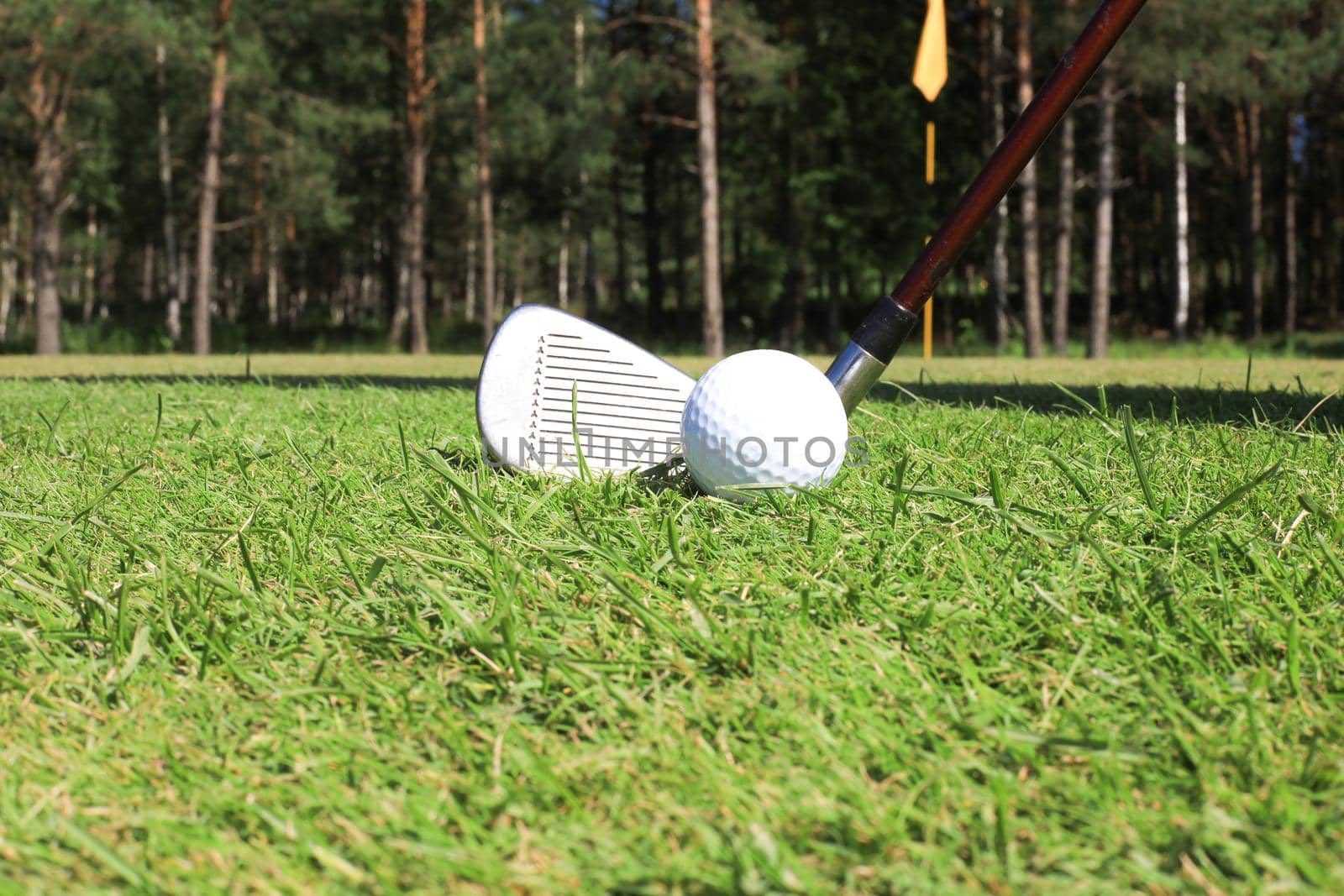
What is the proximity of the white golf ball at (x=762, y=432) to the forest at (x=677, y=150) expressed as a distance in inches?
513

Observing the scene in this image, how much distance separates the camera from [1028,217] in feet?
55.1

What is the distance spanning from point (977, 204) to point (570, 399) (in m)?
1.15

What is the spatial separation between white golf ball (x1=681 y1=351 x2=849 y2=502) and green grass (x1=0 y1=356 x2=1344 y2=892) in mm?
78

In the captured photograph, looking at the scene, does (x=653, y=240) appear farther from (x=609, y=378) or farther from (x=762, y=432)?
(x=762, y=432)

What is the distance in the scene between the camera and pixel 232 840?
121 cm

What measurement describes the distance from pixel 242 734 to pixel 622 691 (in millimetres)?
548

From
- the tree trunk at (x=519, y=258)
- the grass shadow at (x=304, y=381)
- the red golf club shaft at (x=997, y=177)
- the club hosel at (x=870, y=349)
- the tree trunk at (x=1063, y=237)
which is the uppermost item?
the tree trunk at (x=519, y=258)

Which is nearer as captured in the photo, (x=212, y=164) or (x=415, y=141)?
(x=212, y=164)

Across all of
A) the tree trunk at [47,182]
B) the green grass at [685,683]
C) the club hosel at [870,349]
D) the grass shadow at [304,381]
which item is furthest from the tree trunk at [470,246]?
the green grass at [685,683]

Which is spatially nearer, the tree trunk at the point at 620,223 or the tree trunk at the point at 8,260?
the tree trunk at the point at 620,223

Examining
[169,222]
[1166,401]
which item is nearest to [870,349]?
[1166,401]

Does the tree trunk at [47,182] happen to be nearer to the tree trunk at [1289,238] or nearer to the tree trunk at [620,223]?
the tree trunk at [620,223]

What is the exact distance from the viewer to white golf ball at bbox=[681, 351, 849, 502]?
2.36 meters

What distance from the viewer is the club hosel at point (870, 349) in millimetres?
2596
